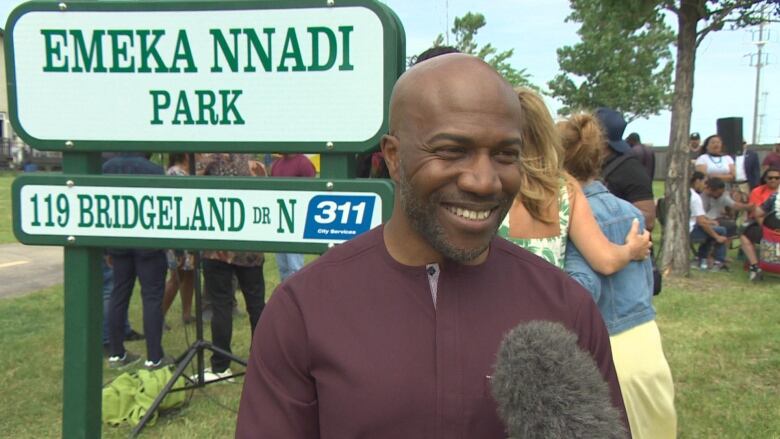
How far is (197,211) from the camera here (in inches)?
98.0

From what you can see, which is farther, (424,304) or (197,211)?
(197,211)

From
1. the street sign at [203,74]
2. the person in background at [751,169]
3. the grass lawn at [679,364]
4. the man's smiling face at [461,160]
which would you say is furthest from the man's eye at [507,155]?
the person in background at [751,169]

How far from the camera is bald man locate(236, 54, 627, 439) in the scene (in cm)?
115

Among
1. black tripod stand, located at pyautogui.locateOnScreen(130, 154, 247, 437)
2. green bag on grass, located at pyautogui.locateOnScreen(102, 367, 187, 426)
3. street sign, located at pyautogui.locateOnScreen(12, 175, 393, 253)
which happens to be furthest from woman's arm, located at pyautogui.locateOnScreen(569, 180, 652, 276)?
green bag on grass, located at pyautogui.locateOnScreen(102, 367, 187, 426)

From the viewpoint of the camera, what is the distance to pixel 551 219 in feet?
7.86

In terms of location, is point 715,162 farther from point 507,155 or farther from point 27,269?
point 507,155

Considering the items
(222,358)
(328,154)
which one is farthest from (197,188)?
(222,358)

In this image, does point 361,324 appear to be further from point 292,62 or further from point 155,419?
point 155,419

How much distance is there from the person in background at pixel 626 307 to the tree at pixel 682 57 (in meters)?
5.65

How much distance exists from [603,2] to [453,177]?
24.8 feet

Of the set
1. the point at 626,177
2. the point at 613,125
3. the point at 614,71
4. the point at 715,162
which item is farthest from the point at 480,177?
the point at 614,71

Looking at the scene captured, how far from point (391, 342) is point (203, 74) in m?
1.59

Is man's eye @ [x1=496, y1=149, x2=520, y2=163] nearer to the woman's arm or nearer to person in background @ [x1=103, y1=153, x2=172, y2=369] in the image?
the woman's arm

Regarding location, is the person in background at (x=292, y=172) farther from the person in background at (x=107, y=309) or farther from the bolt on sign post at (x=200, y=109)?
the bolt on sign post at (x=200, y=109)
